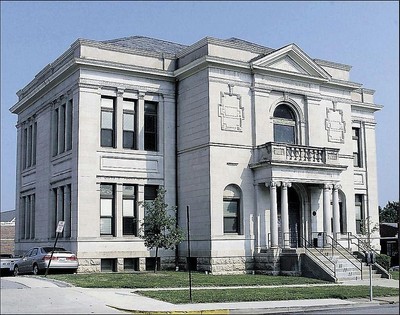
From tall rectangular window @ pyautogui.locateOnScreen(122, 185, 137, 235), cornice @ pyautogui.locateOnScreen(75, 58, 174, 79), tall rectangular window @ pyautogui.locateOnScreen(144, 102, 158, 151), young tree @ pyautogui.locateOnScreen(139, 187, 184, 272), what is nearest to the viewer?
young tree @ pyautogui.locateOnScreen(139, 187, 184, 272)

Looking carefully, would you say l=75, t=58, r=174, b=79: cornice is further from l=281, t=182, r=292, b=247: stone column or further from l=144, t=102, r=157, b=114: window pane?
l=281, t=182, r=292, b=247: stone column

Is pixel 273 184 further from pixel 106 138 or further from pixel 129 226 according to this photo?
pixel 106 138

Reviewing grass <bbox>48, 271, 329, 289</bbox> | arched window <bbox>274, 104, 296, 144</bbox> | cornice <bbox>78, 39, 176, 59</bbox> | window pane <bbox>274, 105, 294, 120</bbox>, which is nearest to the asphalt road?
grass <bbox>48, 271, 329, 289</bbox>

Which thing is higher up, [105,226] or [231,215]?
[231,215]

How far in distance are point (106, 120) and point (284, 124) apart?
10.1m

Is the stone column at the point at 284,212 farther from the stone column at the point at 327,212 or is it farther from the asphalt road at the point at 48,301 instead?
the asphalt road at the point at 48,301

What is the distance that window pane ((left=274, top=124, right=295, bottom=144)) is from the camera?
35438 mm

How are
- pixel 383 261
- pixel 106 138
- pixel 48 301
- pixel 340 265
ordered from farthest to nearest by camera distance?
1. pixel 106 138
2. pixel 383 261
3. pixel 340 265
4. pixel 48 301

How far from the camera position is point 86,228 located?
32219mm

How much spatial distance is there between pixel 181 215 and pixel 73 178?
20.6 feet

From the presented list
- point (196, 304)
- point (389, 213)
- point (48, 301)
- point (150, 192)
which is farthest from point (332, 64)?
point (389, 213)

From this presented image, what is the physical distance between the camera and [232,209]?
108 feet

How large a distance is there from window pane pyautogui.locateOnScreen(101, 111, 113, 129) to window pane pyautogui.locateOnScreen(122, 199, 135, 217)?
415cm

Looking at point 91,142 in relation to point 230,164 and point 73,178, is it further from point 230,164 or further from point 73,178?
point 230,164
